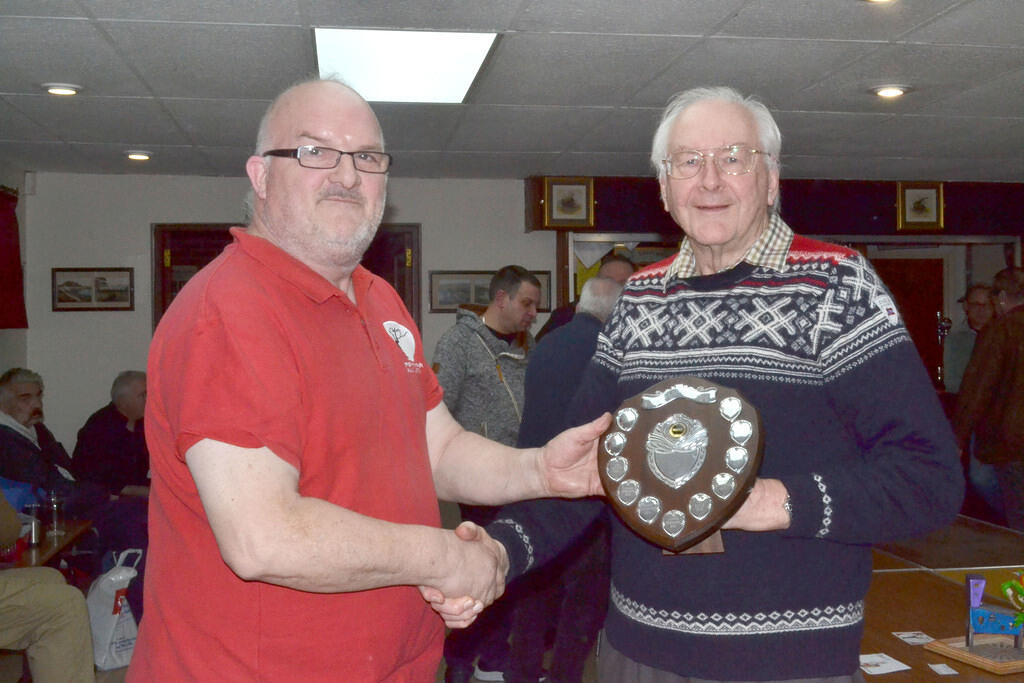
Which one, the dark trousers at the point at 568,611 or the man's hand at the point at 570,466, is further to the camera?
the dark trousers at the point at 568,611

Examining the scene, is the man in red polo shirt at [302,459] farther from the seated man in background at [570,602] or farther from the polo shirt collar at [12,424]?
the polo shirt collar at [12,424]

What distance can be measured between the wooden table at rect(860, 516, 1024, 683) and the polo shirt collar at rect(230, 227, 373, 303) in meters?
1.25

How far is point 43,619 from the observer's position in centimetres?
355

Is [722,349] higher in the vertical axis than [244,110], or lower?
lower

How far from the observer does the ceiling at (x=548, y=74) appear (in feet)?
11.4

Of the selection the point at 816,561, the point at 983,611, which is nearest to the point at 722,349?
the point at 816,561

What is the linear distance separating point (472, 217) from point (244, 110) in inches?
99.5

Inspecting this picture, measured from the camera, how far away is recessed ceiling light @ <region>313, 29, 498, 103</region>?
149 inches

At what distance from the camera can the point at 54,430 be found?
6.76 meters

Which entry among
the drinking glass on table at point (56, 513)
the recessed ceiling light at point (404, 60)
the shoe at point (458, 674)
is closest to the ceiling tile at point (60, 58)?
the recessed ceiling light at point (404, 60)

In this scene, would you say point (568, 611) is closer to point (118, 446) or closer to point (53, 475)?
point (53, 475)

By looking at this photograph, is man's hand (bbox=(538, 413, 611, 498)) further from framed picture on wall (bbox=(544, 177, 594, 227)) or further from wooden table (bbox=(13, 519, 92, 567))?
framed picture on wall (bbox=(544, 177, 594, 227))

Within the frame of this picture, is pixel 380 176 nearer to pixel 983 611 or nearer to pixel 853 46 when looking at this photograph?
pixel 983 611

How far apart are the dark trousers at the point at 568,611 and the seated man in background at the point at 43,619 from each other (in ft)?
5.27
